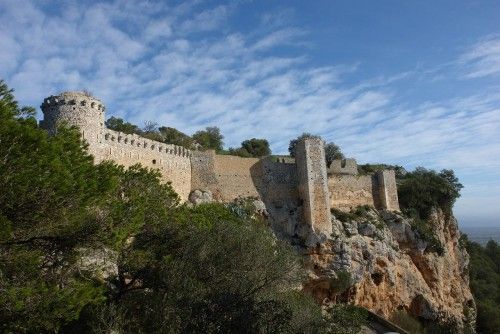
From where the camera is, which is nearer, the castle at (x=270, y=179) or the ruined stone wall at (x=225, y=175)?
the castle at (x=270, y=179)

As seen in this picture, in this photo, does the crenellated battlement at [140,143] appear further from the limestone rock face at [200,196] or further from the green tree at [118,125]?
the green tree at [118,125]

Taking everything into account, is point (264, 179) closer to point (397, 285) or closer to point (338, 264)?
point (338, 264)

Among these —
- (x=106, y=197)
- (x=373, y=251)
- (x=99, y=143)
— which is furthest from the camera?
(x=373, y=251)

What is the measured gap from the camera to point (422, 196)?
41219 mm

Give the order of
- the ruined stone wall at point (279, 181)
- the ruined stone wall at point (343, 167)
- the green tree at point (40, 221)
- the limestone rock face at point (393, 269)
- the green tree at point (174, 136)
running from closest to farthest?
the green tree at point (40, 221) → the limestone rock face at point (393, 269) → the ruined stone wall at point (279, 181) → the ruined stone wall at point (343, 167) → the green tree at point (174, 136)

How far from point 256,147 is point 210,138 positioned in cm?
577

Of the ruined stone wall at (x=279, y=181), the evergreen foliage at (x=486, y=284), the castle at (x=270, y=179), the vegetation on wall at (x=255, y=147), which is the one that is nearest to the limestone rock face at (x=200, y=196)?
the castle at (x=270, y=179)

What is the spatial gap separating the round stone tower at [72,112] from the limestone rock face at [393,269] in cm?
1718

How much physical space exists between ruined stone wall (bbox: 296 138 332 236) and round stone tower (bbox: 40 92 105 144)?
1644 cm

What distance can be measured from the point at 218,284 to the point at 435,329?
24392 millimetres

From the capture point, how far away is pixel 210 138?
55812 millimetres

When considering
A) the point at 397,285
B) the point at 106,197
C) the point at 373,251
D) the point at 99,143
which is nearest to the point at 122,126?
the point at 99,143

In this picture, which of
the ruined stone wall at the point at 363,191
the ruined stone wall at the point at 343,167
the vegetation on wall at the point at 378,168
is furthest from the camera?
the vegetation on wall at the point at 378,168

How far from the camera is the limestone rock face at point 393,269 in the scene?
31.2 m
